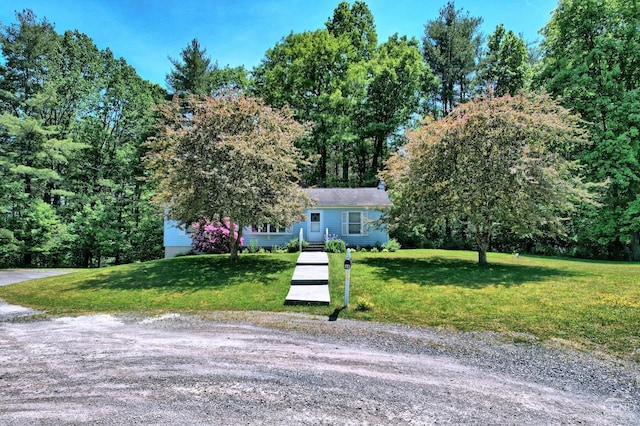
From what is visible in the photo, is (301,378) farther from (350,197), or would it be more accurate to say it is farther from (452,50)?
(452,50)

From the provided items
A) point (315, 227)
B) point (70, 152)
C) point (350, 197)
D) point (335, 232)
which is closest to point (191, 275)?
point (315, 227)

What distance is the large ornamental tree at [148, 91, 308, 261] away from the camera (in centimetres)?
1281

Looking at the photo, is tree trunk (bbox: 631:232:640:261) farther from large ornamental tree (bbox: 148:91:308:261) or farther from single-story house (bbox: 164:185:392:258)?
large ornamental tree (bbox: 148:91:308:261)

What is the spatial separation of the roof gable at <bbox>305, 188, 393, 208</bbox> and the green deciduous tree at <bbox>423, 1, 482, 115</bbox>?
14404mm

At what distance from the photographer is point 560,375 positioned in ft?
16.4

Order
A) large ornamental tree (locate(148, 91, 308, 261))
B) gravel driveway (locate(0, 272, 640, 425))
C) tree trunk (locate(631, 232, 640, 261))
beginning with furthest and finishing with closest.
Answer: tree trunk (locate(631, 232, 640, 261)) → large ornamental tree (locate(148, 91, 308, 261)) → gravel driveway (locate(0, 272, 640, 425))

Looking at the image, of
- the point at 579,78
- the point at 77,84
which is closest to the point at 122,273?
the point at 77,84

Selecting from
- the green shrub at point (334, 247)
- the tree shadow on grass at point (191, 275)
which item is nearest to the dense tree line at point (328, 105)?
the green shrub at point (334, 247)

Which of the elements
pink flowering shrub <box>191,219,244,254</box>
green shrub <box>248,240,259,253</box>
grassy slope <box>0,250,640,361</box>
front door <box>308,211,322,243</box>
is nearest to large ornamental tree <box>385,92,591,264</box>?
grassy slope <box>0,250,640,361</box>

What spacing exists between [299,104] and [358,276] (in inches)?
916

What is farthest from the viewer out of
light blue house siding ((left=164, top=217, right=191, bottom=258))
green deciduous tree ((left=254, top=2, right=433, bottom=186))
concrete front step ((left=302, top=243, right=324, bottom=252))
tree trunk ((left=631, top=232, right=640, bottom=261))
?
green deciduous tree ((left=254, top=2, right=433, bottom=186))

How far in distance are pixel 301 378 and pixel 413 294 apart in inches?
231

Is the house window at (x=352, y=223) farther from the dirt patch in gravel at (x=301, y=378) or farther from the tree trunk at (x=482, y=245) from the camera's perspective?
the dirt patch in gravel at (x=301, y=378)

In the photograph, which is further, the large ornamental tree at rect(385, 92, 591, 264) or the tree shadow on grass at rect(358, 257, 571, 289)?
the large ornamental tree at rect(385, 92, 591, 264)
